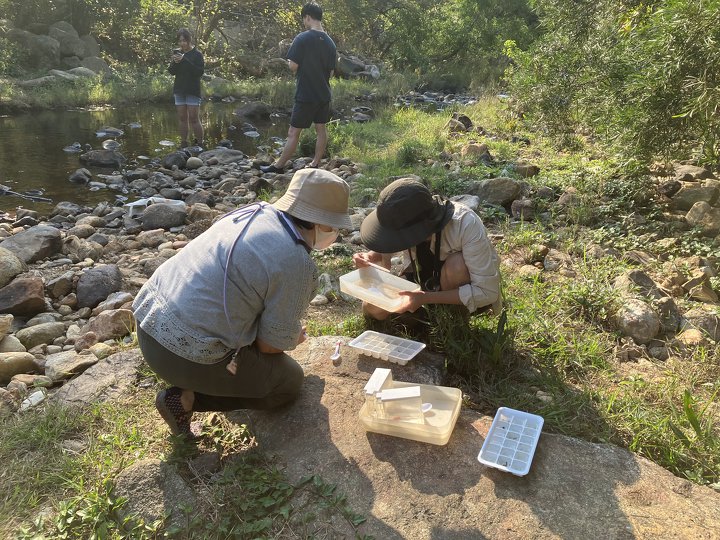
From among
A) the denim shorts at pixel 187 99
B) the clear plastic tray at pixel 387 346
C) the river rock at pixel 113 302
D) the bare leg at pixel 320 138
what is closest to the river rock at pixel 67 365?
the river rock at pixel 113 302

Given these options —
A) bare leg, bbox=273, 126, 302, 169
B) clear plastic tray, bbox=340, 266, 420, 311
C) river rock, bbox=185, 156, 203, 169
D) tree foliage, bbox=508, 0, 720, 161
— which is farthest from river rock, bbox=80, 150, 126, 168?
clear plastic tray, bbox=340, 266, 420, 311

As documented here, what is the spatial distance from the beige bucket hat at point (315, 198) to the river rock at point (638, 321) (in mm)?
1835

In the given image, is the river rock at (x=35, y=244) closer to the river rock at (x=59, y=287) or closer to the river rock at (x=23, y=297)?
the river rock at (x=59, y=287)

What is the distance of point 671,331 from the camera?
10.3ft

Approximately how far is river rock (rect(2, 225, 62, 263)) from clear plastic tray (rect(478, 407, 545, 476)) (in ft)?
13.2

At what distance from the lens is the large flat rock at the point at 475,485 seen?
1820 millimetres

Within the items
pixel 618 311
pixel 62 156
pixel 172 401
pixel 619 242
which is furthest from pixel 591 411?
pixel 62 156

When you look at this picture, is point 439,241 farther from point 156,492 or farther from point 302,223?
point 156,492

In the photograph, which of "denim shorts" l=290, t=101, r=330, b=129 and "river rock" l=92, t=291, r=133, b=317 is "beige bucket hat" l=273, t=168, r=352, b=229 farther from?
"denim shorts" l=290, t=101, r=330, b=129

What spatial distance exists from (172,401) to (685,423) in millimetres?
2083

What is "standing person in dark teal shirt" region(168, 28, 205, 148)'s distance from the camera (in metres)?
7.81

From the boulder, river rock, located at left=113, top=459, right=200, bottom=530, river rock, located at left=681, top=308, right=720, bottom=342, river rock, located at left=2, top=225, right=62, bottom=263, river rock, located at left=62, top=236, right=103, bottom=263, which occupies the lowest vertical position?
river rock, located at left=62, top=236, right=103, bottom=263

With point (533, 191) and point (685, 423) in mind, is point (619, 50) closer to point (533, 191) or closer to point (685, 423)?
point (533, 191)

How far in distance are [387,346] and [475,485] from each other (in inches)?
34.6
